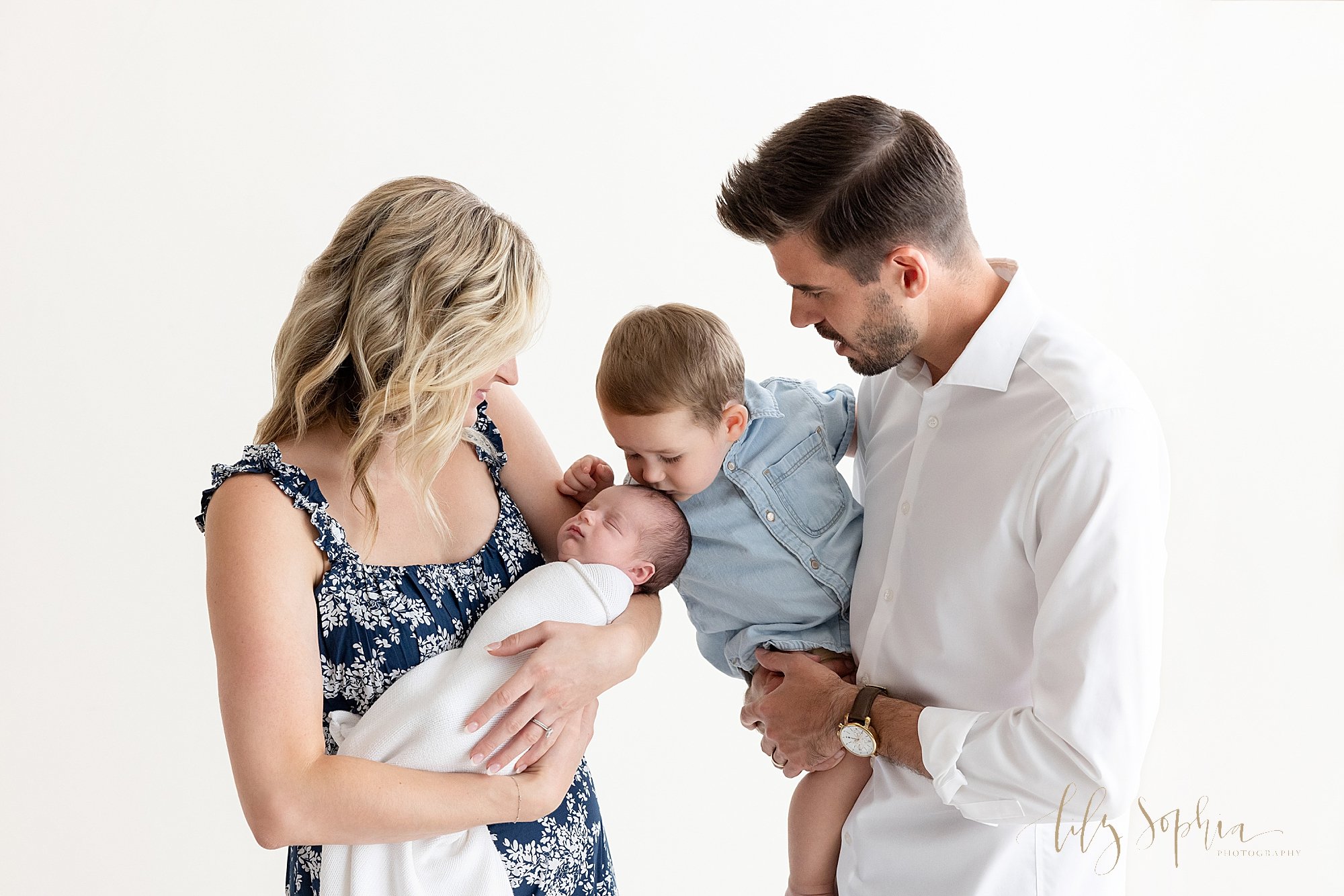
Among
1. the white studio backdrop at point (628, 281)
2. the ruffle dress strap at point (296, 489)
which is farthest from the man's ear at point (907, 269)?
the white studio backdrop at point (628, 281)

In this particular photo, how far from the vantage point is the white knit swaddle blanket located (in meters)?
1.52

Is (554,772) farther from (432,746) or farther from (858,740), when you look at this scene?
(858,740)

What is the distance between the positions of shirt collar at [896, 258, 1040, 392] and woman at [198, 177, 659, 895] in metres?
0.68

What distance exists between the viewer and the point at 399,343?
4.99 ft

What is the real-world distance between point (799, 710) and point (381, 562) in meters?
0.74

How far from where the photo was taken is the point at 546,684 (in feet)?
5.19

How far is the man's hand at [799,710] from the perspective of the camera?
5.66 feet

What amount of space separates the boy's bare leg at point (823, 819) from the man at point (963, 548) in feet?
0.17

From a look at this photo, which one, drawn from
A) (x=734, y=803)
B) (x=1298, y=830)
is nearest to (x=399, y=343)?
(x=734, y=803)

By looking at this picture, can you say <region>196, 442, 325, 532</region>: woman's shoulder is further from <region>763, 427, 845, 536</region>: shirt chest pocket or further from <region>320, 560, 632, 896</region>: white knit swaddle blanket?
<region>763, 427, 845, 536</region>: shirt chest pocket

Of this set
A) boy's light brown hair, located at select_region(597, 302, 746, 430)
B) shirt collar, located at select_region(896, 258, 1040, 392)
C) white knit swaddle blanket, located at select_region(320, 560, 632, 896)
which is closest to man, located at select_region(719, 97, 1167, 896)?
shirt collar, located at select_region(896, 258, 1040, 392)

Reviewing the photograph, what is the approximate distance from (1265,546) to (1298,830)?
870mm

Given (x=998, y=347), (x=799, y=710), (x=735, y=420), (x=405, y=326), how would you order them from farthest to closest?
(x=735, y=420), (x=799, y=710), (x=998, y=347), (x=405, y=326)

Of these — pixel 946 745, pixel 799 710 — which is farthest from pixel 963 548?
pixel 799 710
